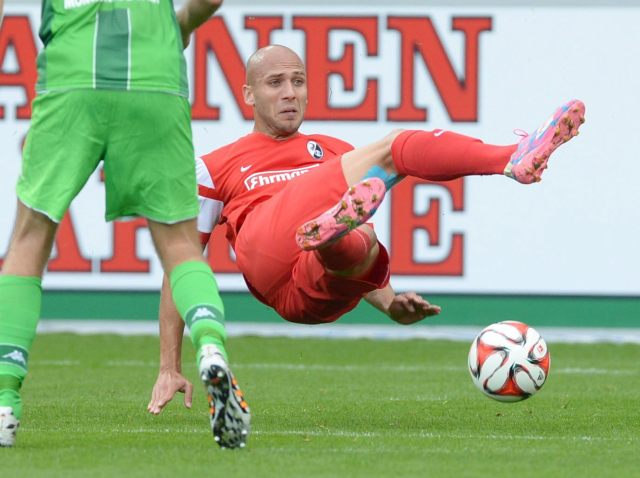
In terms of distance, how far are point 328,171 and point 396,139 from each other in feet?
1.48

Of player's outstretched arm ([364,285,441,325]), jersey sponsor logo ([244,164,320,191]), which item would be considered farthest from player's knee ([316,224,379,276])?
jersey sponsor logo ([244,164,320,191])

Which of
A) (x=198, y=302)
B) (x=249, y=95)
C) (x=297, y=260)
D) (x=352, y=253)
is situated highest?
(x=249, y=95)

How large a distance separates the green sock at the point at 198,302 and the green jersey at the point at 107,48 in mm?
618

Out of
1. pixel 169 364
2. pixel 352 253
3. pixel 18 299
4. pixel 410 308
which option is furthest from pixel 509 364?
pixel 18 299

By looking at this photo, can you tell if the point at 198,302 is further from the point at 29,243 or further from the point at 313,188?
the point at 313,188

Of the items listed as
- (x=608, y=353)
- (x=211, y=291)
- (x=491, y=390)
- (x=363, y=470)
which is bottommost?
(x=608, y=353)

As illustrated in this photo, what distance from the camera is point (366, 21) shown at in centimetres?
1210

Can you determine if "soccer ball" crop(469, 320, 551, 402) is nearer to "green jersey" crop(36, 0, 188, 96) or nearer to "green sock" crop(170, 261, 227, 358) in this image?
"green sock" crop(170, 261, 227, 358)

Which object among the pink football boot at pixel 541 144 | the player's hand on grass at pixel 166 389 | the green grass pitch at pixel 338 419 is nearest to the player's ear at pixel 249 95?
the green grass pitch at pixel 338 419

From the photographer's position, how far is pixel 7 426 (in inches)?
191

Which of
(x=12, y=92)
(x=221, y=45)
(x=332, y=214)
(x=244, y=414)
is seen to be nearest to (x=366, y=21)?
(x=221, y=45)

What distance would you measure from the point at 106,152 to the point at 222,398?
3.13 ft

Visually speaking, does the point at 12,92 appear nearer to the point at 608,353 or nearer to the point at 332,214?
A: the point at 608,353

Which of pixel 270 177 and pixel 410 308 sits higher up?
pixel 270 177
